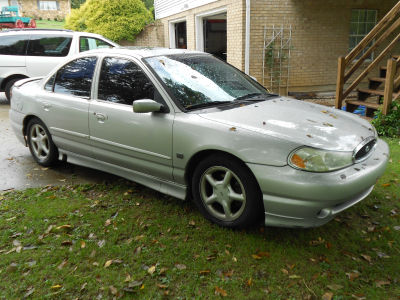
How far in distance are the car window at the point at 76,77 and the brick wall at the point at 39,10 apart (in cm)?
5332

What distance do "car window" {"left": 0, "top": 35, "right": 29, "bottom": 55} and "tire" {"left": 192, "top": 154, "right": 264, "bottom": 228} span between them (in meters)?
8.80

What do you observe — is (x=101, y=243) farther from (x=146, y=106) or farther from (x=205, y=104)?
(x=205, y=104)

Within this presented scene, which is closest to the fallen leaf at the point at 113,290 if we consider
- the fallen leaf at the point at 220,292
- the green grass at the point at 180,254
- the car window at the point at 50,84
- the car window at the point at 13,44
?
the green grass at the point at 180,254

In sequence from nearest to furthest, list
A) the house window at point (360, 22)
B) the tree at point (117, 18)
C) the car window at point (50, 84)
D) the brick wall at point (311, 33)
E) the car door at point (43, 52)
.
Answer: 1. the car window at point (50, 84)
2. the car door at point (43, 52)
3. the brick wall at point (311, 33)
4. the house window at point (360, 22)
5. the tree at point (117, 18)

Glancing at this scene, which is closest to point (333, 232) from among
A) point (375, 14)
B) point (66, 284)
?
point (66, 284)

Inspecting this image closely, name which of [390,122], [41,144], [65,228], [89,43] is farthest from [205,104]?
[89,43]

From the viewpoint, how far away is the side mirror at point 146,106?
3449 mm

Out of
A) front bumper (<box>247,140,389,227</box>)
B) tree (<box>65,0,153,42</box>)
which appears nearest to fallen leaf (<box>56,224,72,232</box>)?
front bumper (<box>247,140,389,227</box>)

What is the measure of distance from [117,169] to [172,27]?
14845 mm

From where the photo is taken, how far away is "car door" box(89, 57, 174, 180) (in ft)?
11.9

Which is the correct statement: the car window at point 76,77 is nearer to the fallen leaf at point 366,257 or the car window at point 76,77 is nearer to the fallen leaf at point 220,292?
the fallen leaf at point 220,292

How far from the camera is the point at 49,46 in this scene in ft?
33.7

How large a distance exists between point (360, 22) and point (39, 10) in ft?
168

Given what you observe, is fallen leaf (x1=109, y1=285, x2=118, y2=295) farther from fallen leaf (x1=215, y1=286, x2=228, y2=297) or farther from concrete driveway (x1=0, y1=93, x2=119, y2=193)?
concrete driveway (x1=0, y1=93, x2=119, y2=193)
